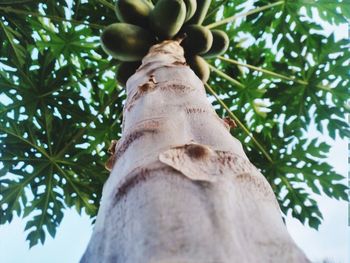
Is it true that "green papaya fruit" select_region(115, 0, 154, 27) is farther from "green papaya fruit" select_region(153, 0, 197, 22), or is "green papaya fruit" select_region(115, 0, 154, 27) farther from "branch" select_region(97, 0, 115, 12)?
"branch" select_region(97, 0, 115, 12)

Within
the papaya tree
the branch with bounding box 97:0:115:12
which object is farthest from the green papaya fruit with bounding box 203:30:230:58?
the branch with bounding box 97:0:115:12

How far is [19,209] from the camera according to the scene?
405cm

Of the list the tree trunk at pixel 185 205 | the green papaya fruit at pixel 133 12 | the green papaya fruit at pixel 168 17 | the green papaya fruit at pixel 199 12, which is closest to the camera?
the tree trunk at pixel 185 205

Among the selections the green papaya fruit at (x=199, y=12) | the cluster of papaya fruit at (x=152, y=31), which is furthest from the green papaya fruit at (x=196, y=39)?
the green papaya fruit at (x=199, y=12)

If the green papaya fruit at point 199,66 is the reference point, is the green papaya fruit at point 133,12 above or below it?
above

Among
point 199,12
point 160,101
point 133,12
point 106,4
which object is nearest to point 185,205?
point 160,101

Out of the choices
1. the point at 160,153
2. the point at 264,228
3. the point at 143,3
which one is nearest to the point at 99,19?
the point at 143,3

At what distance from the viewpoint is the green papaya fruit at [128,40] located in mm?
2594

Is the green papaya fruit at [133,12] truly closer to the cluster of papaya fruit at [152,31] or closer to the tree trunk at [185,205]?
the cluster of papaya fruit at [152,31]

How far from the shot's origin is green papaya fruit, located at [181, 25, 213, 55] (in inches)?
112

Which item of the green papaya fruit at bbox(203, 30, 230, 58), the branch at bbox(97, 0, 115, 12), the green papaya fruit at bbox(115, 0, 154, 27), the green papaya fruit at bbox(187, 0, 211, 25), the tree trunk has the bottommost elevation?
the tree trunk

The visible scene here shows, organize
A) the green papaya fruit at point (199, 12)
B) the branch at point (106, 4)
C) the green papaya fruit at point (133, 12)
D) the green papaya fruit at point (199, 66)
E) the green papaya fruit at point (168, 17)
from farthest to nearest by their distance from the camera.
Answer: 1. the branch at point (106, 4)
2. the green papaya fruit at point (199, 12)
3. the green papaya fruit at point (199, 66)
4. the green papaya fruit at point (133, 12)
5. the green papaya fruit at point (168, 17)

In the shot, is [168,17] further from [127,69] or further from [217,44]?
[217,44]

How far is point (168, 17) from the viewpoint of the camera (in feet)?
8.35
